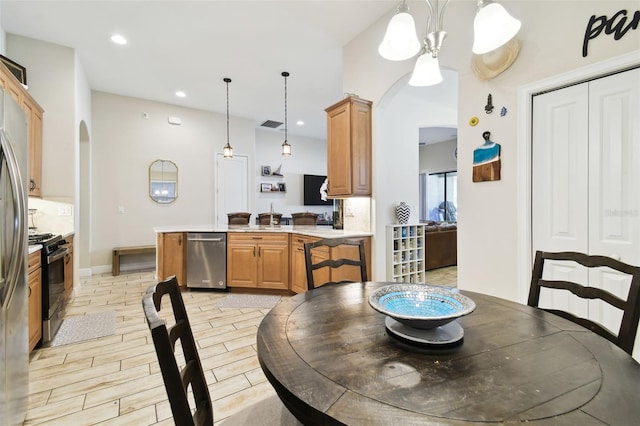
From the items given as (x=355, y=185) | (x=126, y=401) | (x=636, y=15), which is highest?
(x=636, y=15)

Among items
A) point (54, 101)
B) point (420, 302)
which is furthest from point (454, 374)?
point (54, 101)

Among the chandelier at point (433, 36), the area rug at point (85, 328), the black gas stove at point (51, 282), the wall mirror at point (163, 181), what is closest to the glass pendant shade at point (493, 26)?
the chandelier at point (433, 36)

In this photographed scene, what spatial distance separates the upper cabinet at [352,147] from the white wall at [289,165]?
4208 millimetres

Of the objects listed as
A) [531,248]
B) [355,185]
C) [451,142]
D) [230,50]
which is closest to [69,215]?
[230,50]

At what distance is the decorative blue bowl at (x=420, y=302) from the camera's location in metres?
1.09

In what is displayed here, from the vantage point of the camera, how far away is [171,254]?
431 cm

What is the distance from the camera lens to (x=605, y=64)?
177 centimetres

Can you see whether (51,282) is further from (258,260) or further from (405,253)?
(405,253)

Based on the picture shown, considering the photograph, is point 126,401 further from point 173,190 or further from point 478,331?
point 173,190

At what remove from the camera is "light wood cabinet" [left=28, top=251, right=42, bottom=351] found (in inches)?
93.0

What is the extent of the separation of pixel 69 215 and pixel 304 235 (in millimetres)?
3161

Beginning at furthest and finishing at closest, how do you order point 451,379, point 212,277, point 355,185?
1. point 212,277
2. point 355,185
3. point 451,379

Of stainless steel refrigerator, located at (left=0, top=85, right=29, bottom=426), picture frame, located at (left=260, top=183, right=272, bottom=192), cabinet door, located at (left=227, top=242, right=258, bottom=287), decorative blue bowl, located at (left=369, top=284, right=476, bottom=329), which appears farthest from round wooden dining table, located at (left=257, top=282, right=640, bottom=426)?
picture frame, located at (left=260, top=183, right=272, bottom=192)

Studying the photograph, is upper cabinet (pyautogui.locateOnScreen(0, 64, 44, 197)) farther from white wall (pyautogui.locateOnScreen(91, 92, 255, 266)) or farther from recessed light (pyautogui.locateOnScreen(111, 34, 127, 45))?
white wall (pyautogui.locateOnScreen(91, 92, 255, 266))
